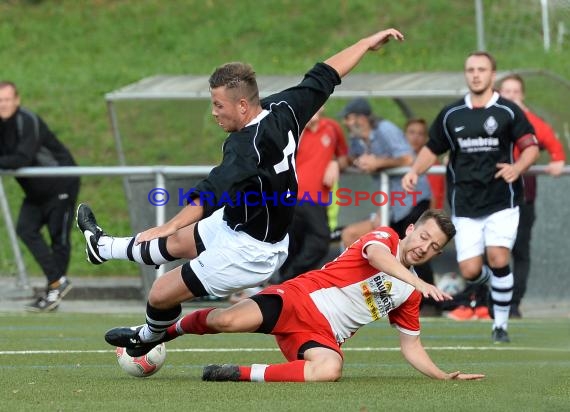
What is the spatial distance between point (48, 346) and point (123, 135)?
7910 millimetres

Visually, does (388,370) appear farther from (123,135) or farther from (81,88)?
(81,88)

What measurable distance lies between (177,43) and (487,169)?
608 inches

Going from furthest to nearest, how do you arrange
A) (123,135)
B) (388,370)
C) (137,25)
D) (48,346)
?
(137,25) < (123,135) < (48,346) < (388,370)

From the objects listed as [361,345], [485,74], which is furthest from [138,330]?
[485,74]

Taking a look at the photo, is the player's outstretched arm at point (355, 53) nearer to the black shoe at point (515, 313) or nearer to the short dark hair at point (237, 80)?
the short dark hair at point (237, 80)

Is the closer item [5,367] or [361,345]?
[5,367]

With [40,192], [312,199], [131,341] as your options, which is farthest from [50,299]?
[131,341]

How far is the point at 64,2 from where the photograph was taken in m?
27.8

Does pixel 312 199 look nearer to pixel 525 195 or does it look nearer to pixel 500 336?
pixel 525 195

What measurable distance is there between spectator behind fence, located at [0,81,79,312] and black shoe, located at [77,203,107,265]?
5414 millimetres

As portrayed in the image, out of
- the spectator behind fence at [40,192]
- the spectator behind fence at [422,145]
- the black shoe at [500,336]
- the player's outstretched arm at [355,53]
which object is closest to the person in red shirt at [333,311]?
the player's outstretched arm at [355,53]

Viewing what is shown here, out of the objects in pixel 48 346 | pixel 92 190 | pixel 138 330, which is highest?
pixel 138 330

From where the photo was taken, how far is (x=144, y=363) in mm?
7609

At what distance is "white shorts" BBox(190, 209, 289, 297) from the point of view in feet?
24.3
